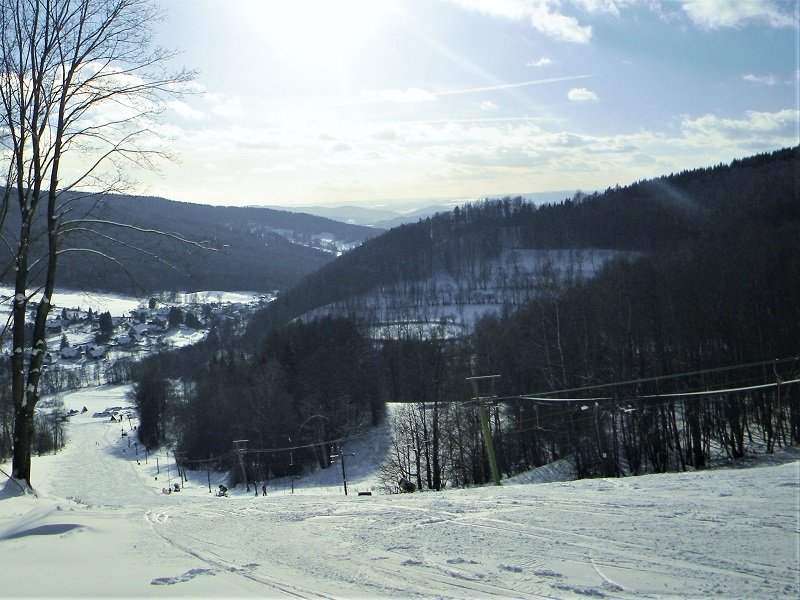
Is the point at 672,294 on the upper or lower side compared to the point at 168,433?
upper

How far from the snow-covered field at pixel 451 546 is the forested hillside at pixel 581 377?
11.3 m

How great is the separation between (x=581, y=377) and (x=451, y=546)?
31.7m

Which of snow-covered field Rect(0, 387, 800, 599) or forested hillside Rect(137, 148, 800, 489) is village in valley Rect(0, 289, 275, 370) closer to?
forested hillside Rect(137, 148, 800, 489)

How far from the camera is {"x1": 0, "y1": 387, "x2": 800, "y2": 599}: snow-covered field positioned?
16.0 feet


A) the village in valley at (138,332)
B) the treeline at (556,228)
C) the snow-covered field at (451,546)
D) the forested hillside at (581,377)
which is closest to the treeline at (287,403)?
the forested hillside at (581,377)

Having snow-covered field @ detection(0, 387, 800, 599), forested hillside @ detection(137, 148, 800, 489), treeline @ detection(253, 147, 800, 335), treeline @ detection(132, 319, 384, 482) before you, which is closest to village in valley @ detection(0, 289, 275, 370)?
treeline @ detection(253, 147, 800, 335)

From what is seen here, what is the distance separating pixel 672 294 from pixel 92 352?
470ft

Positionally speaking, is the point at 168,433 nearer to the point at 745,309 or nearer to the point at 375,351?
the point at 375,351

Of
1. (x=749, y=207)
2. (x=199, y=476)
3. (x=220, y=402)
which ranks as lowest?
(x=199, y=476)

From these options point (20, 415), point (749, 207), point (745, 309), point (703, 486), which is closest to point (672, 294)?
point (745, 309)

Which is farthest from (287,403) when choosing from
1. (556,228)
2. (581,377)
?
(556,228)

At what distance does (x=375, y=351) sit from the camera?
70.8 metres

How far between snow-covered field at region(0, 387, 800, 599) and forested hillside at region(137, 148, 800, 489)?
11.3 m

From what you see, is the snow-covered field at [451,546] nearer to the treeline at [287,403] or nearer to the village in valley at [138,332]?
the treeline at [287,403]
